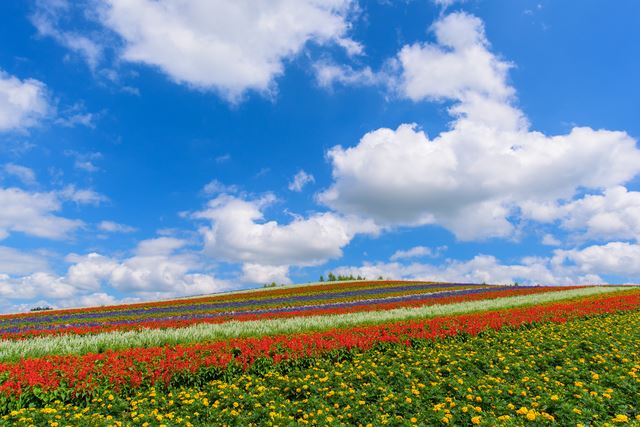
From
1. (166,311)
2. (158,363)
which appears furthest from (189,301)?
(158,363)

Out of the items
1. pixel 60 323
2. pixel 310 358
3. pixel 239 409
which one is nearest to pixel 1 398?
pixel 239 409

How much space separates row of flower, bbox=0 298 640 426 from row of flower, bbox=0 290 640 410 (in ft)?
0.10

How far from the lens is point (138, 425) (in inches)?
253

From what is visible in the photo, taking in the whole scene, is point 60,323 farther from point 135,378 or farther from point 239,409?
point 239,409

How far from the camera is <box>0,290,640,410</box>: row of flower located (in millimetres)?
7668

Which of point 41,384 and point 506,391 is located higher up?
point 41,384

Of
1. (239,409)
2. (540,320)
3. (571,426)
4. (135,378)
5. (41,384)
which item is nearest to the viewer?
(571,426)

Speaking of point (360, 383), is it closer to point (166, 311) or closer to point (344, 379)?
point (344, 379)

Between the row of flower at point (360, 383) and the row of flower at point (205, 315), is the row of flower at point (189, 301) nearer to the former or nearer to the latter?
the row of flower at point (205, 315)

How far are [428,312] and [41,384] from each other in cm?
1456

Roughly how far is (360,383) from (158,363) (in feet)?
14.3

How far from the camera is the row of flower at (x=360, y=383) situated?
6.55 m

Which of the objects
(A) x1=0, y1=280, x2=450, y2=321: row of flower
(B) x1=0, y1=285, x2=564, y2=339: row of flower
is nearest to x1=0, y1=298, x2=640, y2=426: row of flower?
(B) x1=0, y1=285, x2=564, y2=339: row of flower

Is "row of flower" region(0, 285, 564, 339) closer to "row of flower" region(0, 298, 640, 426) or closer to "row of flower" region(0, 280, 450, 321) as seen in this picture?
"row of flower" region(0, 280, 450, 321)
